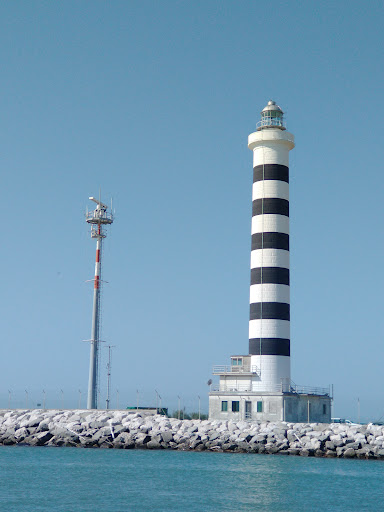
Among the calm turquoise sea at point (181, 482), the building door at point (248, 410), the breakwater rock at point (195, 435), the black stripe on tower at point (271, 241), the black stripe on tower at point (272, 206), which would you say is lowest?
the calm turquoise sea at point (181, 482)

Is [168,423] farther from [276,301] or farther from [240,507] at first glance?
[240,507]

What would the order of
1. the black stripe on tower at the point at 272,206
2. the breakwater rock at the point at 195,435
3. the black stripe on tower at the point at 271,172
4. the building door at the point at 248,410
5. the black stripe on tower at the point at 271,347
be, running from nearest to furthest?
the breakwater rock at the point at 195,435 < the black stripe on tower at the point at 271,347 < the building door at the point at 248,410 < the black stripe on tower at the point at 272,206 < the black stripe on tower at the point at 271,172

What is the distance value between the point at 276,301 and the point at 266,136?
422 inches

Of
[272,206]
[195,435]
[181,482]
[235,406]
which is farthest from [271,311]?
[181,482]

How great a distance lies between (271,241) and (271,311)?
436cm

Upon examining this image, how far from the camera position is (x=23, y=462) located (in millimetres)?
41750

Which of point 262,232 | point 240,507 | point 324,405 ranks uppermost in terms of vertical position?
point 262,232

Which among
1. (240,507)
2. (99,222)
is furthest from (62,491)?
(99,222)

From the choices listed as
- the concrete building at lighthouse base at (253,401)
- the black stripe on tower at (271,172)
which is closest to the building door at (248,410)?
the concrete building at lighthouse base at (253,401)

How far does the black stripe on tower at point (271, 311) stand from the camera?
48.9 metres

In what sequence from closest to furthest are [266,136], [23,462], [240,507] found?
[240,507] → [23,462] → [266,136]

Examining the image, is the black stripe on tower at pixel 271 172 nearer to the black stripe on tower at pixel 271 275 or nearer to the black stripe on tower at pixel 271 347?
the black stripe on tower at pixel 271 275

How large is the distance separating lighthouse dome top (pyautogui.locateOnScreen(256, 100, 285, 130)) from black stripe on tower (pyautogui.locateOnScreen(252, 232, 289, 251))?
306 inches

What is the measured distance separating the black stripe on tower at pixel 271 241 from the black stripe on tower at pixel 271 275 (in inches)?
54.7
